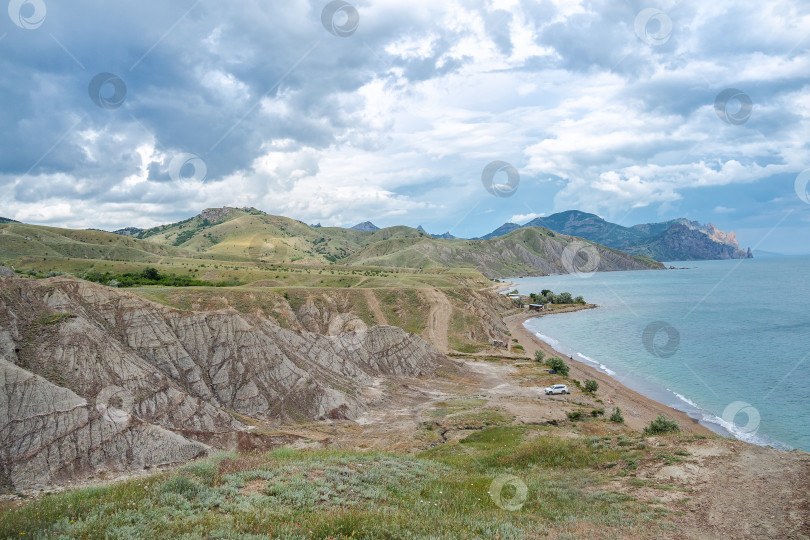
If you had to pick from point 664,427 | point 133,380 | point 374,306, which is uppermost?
point 374,306

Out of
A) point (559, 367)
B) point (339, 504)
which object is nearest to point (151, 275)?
point (559, 367)

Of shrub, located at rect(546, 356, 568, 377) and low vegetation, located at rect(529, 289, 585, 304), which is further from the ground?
low vegetation, located at rect(529, 289, 585, 304)

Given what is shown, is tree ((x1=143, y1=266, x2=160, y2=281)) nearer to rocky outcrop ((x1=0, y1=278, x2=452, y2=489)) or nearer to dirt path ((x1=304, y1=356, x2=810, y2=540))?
rocky outcrop ((x1=0, y1=278, x2=452, y2=489))

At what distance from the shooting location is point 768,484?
50.4 feet

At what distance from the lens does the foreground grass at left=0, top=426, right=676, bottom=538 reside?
9.70m

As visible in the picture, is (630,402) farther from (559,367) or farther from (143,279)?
(143,279)

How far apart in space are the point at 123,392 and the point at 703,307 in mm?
160269

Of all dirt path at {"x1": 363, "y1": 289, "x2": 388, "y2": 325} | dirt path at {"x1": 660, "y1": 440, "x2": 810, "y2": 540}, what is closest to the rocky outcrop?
dirt path at {"x1": 363, "y1": 289, "x2": 388, "y2": 325}

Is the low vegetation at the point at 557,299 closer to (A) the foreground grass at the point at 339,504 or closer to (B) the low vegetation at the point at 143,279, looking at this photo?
(B) the low vegetation at the point at 143,279

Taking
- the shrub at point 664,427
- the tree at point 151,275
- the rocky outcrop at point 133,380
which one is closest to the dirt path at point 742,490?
the shrub at point 664,427

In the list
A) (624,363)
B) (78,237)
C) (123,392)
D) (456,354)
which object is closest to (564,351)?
(624,363)

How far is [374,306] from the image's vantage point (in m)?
86.6

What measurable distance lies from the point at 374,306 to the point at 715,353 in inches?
2721

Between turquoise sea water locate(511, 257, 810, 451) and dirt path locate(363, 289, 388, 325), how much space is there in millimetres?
42757
